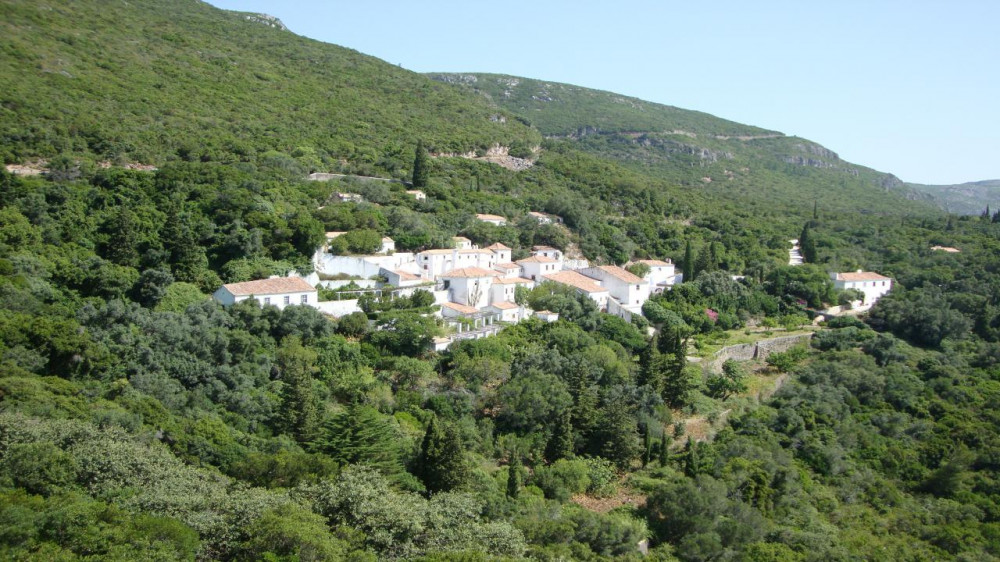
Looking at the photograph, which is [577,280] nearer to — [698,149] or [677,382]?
[677,382]

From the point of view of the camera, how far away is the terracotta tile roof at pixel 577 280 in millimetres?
38409

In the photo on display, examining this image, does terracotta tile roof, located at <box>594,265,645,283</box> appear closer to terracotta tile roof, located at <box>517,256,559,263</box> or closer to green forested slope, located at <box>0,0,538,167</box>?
terracotta tile roof, located at <box>517,256,559,263</box>

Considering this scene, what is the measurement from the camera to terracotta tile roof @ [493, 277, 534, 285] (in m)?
36.1

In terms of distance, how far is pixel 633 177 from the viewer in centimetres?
6750

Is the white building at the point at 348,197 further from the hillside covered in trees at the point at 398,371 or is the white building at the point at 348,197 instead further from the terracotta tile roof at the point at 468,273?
the terracotta tile roof at the point at 468,273

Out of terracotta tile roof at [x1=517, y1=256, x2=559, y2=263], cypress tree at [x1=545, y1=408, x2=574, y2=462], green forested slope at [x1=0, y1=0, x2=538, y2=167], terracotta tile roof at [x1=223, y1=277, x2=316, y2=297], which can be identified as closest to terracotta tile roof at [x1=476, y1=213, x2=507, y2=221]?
terracotta tile roof at [x1=517, y1=256, x2=559, y2=263]

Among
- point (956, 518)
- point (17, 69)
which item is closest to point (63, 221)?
point (17, 69)

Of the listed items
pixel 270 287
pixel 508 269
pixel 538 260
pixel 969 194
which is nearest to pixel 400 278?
pixel 270 287

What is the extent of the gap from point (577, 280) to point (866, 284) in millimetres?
21664

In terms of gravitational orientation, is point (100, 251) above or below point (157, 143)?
below

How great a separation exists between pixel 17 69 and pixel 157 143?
9930 mm

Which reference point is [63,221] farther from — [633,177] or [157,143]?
[633,177]

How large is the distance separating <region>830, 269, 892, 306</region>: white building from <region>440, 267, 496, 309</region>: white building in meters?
25.8

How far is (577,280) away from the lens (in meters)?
39.5
